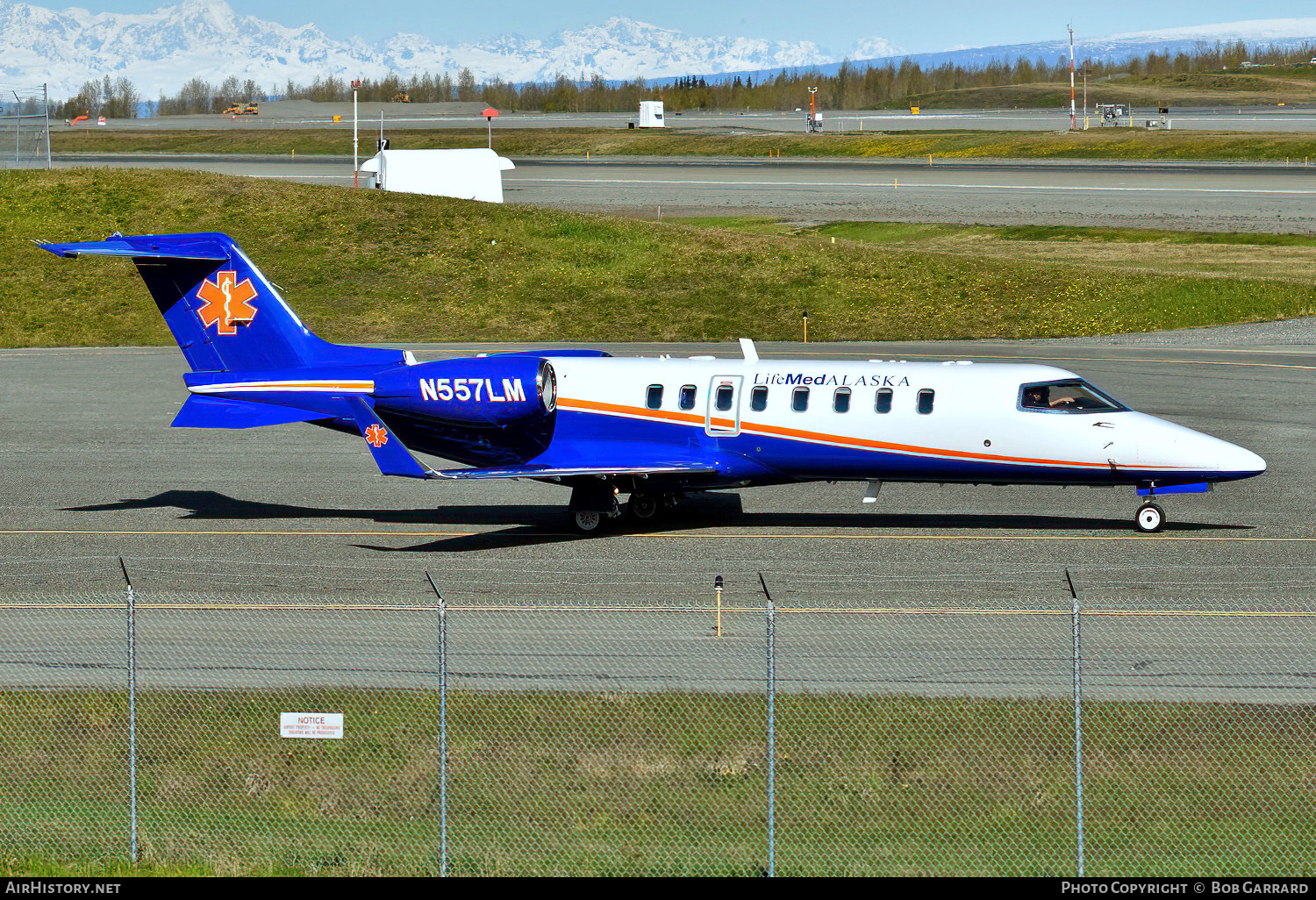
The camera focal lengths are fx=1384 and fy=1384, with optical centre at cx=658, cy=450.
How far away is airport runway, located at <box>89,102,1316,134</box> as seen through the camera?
11956 centimetres

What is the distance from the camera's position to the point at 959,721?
1642cm

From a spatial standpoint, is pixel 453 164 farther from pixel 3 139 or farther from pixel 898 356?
pixel 898 356

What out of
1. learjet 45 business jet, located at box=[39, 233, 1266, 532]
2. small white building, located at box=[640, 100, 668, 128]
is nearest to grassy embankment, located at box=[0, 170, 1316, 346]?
learjet 45 business jet, located at box=[39, 233, 1266, 532]

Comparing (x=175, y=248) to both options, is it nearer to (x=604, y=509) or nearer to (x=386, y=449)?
(x=386, y=449)

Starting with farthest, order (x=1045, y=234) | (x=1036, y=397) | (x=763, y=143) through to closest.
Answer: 1. (x=763, y=143)
2. (x=1045, y=234)
3. (x=1036, y=397)

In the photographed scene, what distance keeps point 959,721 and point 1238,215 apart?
199ft

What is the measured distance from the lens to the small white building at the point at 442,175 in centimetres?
7388

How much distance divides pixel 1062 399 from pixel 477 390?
10848 mm

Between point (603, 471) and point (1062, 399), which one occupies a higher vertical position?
point (1062, 399)

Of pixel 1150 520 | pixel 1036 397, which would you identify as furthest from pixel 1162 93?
pixel 1036 397

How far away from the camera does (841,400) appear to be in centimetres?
2573

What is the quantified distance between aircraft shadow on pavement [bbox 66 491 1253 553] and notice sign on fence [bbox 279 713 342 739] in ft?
40.1

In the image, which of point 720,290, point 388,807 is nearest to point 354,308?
point 720,290

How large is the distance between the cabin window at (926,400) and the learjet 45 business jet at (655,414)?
0.11ft
